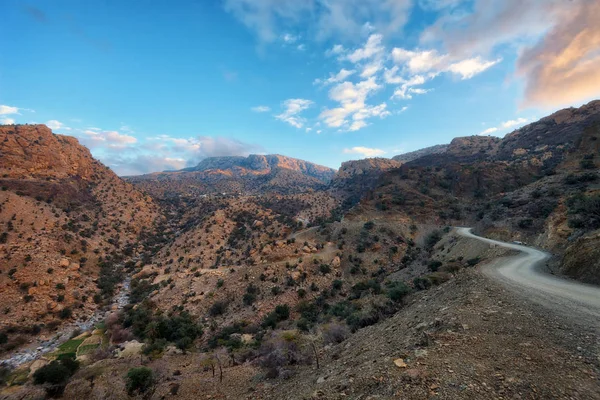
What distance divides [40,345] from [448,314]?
40.3m

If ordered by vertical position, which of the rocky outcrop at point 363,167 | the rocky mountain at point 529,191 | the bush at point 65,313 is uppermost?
the rocky outcrop at point 363,167

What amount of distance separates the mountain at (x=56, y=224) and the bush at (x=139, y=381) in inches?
1017

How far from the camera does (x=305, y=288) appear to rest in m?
32.7

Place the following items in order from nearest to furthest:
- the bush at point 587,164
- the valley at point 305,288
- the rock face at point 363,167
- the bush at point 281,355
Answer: the valley at point 305,288
the bush at point 281,355
the bush at point 587,164
the rock face at point 363,167

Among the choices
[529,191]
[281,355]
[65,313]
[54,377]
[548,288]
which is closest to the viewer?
[548,288]

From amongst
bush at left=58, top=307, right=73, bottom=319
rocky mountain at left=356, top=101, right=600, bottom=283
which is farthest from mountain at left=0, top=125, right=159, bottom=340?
rocky mountain at left=356, top=101, right=600, bottom=283

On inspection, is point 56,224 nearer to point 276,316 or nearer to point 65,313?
point 65,313

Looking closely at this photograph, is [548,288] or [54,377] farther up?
[548,288]

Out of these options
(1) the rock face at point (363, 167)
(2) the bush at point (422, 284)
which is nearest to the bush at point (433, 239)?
(2) the bush at point (422, 284)

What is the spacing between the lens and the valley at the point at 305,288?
25.7 feet

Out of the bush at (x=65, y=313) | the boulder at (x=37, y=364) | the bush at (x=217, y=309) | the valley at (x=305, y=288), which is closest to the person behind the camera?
the valley at (x=305, y=288)

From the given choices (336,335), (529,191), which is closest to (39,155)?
(336,335)

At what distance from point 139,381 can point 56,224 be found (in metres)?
53.0

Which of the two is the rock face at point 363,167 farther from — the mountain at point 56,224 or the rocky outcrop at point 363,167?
the mountain at point 56,224
